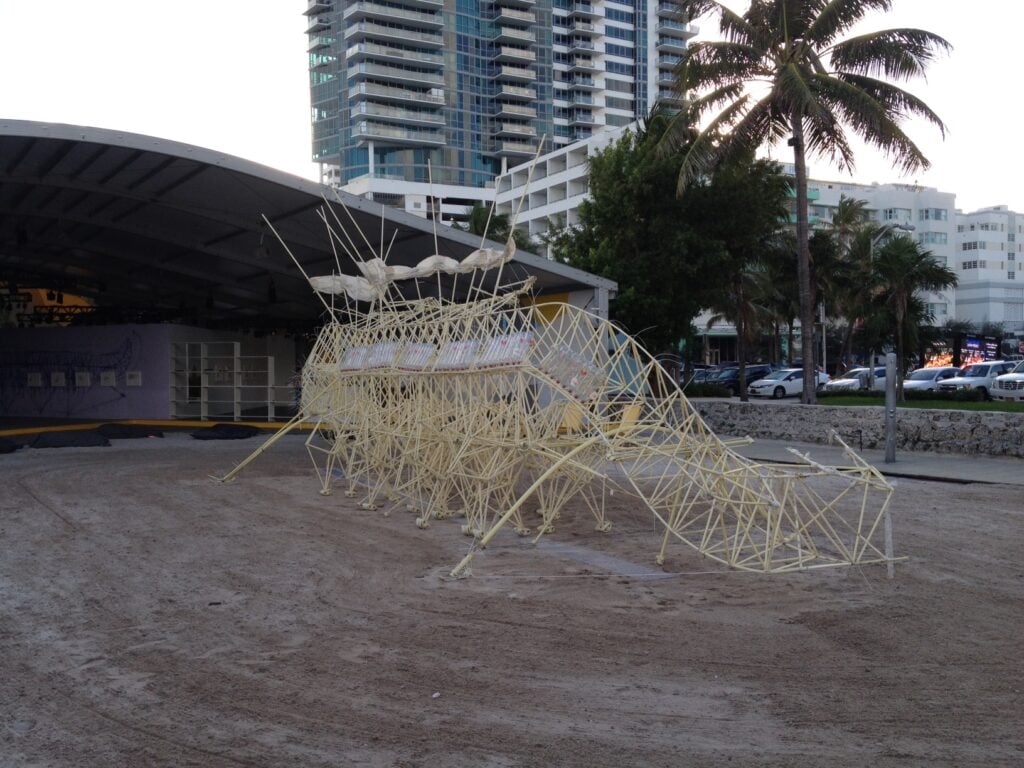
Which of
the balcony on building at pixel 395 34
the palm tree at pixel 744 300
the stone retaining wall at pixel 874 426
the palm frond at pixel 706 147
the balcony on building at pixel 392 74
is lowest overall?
the stone retaining wall at pixel 874 426

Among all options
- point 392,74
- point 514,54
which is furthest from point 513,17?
point 392,74

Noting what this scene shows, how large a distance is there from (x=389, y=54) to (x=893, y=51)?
226 feet

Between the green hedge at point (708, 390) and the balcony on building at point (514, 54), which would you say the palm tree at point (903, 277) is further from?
the balcony on building at point (514, 54)

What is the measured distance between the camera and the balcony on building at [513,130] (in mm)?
88125

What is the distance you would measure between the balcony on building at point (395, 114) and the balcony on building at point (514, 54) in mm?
8790

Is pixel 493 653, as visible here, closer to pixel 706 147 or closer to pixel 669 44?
pixel 706 147

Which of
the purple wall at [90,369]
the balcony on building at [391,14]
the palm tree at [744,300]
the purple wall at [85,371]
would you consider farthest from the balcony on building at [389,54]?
the purple wall at [85,371]

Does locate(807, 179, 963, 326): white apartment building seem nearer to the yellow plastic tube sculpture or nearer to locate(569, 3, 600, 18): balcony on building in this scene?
locate(569, 3, 600, 18): balcony on building

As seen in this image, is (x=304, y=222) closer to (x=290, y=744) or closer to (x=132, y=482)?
(x=132, y=482)

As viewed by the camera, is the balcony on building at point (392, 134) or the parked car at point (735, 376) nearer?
the parked car at point (735, 376)

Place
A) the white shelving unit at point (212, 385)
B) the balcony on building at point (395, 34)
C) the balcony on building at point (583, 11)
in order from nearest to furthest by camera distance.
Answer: the white shelving unit at point (212, 385) < the balcony on building at point (395, 34) < the balcony on building at point (583, 11)

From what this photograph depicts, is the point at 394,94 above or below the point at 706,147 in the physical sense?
above

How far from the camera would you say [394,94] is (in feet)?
269

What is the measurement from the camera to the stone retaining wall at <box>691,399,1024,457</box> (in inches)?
583
